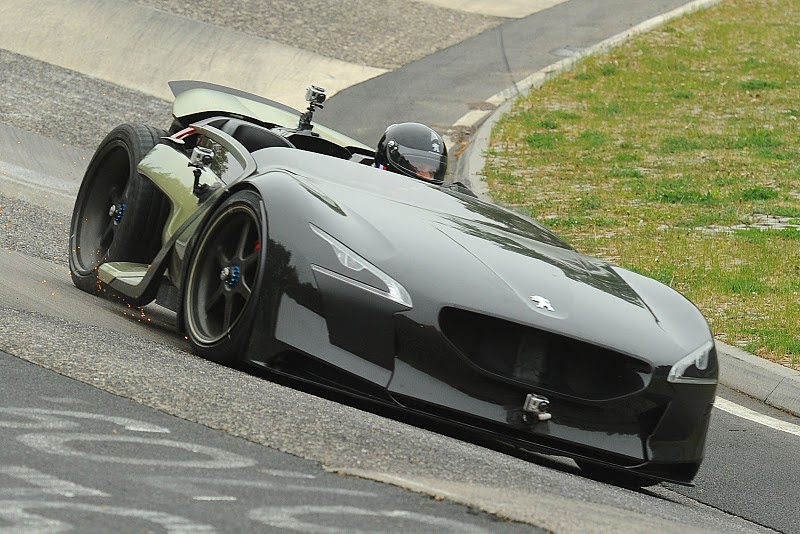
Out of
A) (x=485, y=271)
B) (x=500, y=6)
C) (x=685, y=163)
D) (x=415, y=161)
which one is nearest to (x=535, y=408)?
(x=485, y=271)

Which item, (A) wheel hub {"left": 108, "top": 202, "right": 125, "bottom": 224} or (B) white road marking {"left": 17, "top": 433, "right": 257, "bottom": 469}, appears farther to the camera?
(A) wheel hub {"left": 108, "top": 202, "right": 125, "bottom": 224}

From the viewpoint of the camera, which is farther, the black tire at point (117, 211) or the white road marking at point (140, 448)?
the black tire at point (117, 211)

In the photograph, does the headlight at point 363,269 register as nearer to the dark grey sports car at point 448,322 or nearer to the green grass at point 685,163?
the dark grey sports car at point 448,322

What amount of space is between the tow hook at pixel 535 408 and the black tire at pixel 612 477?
476 mm

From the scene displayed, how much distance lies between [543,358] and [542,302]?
0.70 ft

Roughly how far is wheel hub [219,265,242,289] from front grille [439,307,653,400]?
960mm

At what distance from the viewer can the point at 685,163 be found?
47.8ft

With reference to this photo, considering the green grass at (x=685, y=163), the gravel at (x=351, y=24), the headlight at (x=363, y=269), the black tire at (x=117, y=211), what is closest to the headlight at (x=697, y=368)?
the headlight at (x=363, y=269)

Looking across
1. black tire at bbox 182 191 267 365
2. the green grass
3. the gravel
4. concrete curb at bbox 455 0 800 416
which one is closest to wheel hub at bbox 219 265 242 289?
black tire at bbox 182 191 267 365

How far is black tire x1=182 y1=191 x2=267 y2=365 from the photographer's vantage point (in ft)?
17.6

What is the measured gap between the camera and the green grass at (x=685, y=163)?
31.3ft

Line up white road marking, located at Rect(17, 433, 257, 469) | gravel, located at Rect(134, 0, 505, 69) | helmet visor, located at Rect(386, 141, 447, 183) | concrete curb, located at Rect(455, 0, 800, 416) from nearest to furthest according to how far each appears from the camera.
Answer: white road marking, located at Rect(17, 433, 257, 469) → helmet visor, located at Rect(386, 141, 447, 183) → concrete curb, located at Rect(455, 0, 800, 416) → gravel, located at Rect(134, 0, 505, 69)

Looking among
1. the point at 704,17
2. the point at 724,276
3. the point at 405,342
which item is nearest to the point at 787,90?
the point at 704,17

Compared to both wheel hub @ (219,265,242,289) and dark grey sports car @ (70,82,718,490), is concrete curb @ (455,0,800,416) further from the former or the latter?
wheel hub @ (219,265,242,289)
